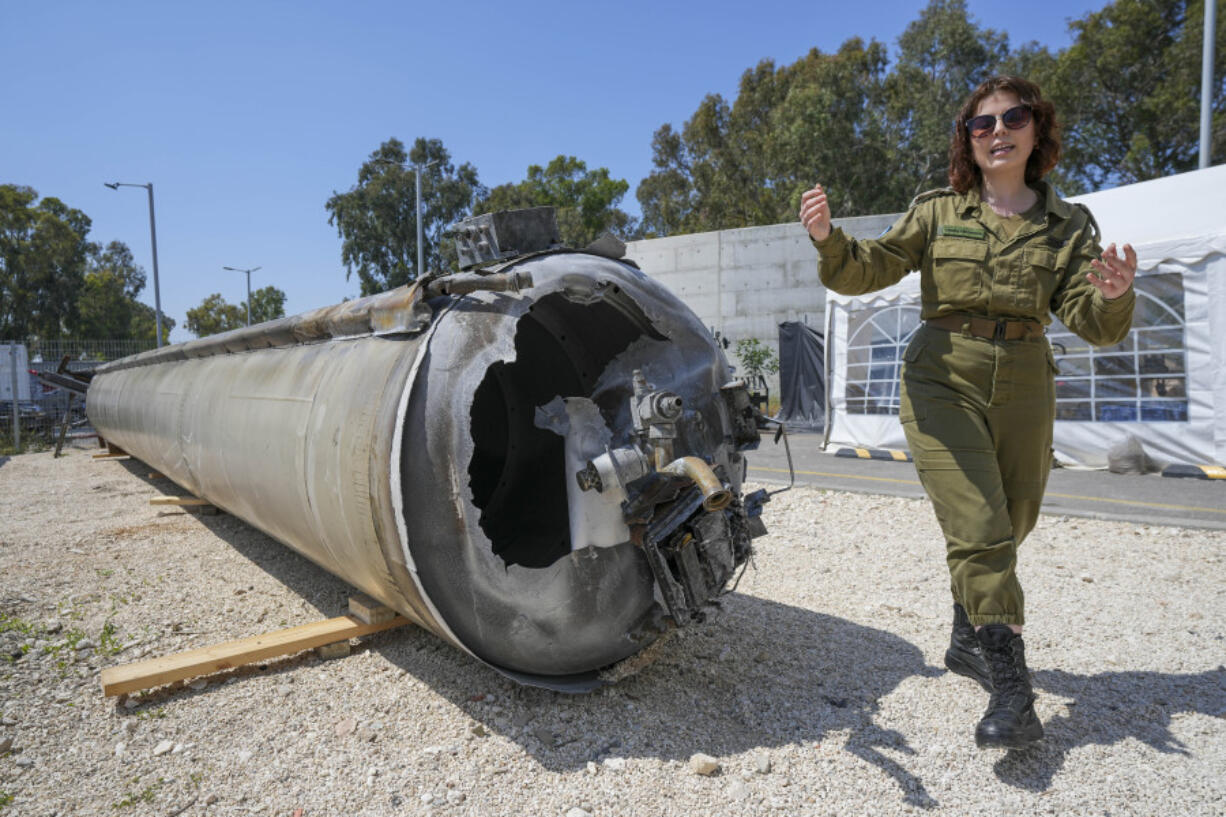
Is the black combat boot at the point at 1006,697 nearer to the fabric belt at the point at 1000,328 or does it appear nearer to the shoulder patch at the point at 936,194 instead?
the fabric belt at the point at 1000,328

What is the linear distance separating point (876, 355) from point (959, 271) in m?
7.86

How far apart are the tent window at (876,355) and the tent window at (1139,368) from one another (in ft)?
5.92

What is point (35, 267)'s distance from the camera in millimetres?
34000

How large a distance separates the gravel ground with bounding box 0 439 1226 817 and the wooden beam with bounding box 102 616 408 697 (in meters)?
0.11

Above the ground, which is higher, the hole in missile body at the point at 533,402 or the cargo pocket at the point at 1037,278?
the cargo pocket at the point at 1037,278

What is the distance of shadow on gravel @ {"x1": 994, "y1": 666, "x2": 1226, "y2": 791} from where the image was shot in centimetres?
247

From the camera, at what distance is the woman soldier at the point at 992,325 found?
2.63 meters

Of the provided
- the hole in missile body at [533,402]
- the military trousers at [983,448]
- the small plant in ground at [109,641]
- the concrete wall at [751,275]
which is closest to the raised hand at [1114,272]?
the military trousers at [983,448]

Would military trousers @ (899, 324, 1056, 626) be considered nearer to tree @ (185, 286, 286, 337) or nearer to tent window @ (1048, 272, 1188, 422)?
tent window @ (1048, 272, 1188, 422)

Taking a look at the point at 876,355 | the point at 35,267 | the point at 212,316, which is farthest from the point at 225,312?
the point at 876,355

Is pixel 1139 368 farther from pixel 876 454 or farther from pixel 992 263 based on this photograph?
pixel 992 263

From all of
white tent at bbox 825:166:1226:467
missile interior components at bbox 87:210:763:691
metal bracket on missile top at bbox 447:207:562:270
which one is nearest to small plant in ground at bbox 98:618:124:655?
missile interior components at bbox 87:210:763:691

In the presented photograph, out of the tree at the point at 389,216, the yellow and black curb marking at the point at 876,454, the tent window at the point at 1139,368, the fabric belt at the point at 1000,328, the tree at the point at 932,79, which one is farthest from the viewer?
the tree at the point at 389,216

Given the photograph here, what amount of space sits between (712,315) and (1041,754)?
1833cm
